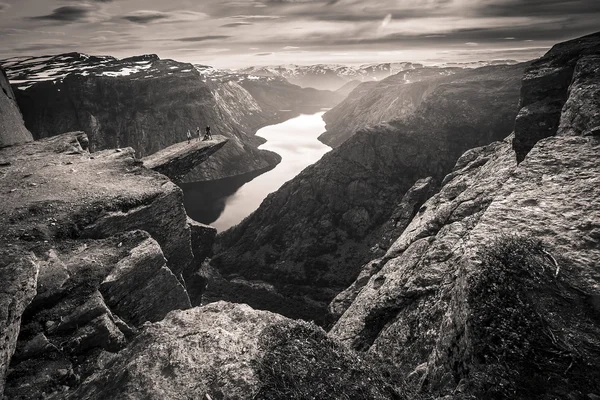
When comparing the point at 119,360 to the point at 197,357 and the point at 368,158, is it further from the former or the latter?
the point at 368,158

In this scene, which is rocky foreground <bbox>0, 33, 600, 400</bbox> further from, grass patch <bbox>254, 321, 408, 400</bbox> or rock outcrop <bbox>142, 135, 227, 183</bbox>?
rock outcrop <bbox>142, 135, 227, 183</bbox>

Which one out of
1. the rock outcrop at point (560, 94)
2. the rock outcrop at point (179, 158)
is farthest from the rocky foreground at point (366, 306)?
the rock outcrop at point (179, 158)

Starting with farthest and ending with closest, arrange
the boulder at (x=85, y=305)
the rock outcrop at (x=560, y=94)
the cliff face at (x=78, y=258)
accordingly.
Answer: the rock outcrop at (x=560, y=94) < the cliff face at (x=78, y=258) < the boulder at (x=85, y=305)

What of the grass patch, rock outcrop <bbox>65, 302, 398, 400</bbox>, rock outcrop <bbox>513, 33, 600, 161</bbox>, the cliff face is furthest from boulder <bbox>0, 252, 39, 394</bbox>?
rock outcrop <bbox>513, 33, 600, 161</bbox>

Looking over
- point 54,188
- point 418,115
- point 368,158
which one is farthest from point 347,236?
point 54,188

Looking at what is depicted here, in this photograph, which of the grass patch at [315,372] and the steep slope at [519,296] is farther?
the grass patch at [315,372]

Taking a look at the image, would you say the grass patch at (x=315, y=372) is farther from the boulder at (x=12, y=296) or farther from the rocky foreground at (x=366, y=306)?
the boulder at (x=12, y=296)
